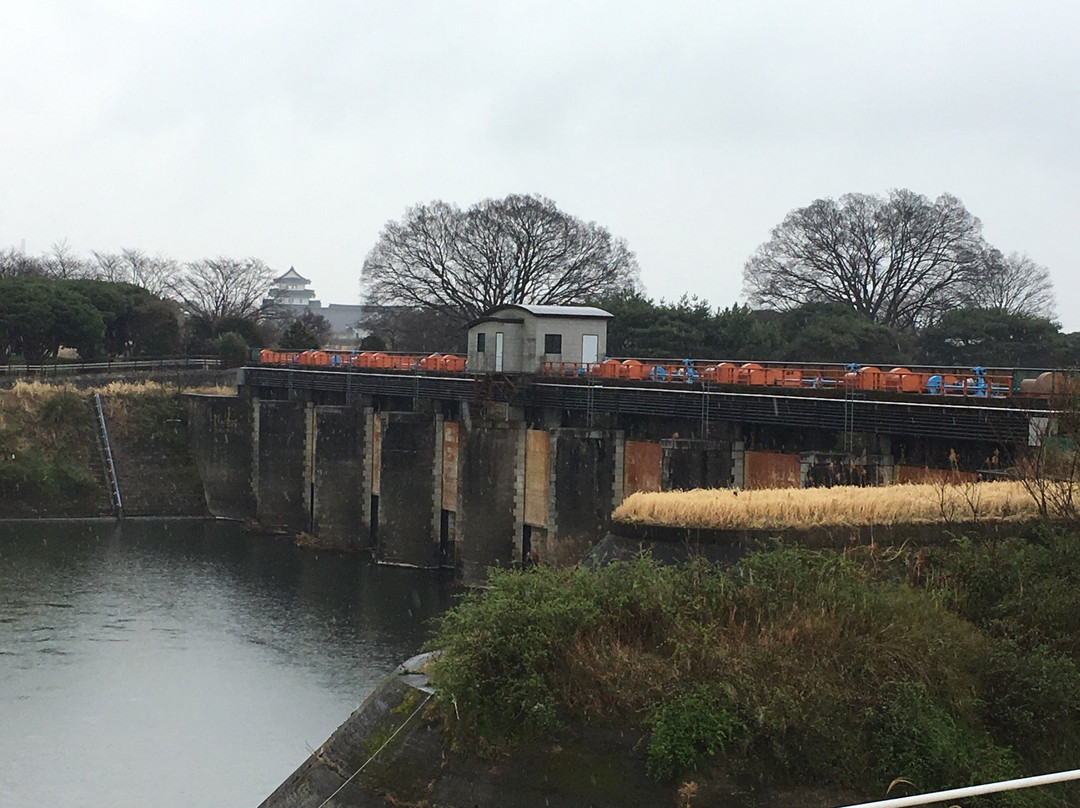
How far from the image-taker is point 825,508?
713 inches

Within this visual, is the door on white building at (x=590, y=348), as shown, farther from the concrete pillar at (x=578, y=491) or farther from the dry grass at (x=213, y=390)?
the dry grass at (x=213, y=390)

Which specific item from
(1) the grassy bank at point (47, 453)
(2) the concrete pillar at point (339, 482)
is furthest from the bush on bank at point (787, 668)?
(1) the grassy bank at point (47, 453)

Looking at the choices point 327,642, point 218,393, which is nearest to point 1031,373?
point 327,642

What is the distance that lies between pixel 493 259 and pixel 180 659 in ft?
176

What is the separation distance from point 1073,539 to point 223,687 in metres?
Answer: 20.8

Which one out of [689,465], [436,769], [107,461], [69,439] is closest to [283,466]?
[107,461]

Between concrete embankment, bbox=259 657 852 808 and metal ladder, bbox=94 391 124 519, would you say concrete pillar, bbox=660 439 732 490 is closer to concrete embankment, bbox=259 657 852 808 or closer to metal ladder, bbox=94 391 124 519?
concrete embankment, bbox=259 657 852 808

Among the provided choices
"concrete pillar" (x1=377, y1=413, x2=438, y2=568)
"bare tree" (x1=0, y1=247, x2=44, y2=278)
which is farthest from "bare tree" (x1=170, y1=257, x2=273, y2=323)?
"concrete pillar" (x1=377, y1=413, x2=438, y2=568)

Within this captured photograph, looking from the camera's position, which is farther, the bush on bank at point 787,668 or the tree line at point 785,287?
the tree line at point 785,287

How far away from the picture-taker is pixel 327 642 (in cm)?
3562

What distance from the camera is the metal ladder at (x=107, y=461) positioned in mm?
59875

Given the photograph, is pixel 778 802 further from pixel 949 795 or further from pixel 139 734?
pixel 139 734

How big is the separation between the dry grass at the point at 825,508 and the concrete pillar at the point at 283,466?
4077 centimetres

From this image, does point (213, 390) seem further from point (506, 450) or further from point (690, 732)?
point (690, 732)
